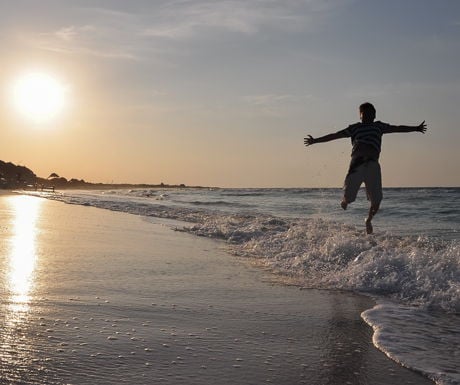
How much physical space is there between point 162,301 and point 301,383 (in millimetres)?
2209

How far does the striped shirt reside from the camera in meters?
8.40


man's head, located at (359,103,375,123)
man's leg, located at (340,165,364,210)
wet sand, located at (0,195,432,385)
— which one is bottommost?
wet sand, located at (0,195,432,385)

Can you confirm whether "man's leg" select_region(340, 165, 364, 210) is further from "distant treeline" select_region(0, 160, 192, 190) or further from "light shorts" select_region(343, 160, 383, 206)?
"distant treeline" select_region(0, 160, 192, 190)

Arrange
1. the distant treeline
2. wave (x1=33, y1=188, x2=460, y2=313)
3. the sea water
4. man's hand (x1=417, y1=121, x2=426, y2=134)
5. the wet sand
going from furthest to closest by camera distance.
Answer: the distant treeline
man's hand (x1=417, y1=121, x2=426, y2=134)
wave (x1=33, y1=188, x2=460, y2=313)
the sea water
the wet sand

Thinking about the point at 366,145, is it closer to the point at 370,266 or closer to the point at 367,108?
the point at 367,108

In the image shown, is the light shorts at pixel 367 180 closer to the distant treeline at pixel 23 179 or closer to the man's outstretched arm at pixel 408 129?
the man's outstretched arm at pixel 408 129

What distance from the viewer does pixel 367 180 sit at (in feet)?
28.5

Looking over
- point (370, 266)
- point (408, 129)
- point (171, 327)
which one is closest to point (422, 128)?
point (408, 129)

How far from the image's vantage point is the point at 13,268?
20.4ft

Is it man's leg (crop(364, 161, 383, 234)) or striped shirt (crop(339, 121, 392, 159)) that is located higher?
striped shirt (crop(339, 121, 392, 159))

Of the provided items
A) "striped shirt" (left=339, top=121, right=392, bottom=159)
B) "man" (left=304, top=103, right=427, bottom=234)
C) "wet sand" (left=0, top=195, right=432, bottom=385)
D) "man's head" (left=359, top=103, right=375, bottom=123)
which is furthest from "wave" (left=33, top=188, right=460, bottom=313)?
"man's head" (left=359, top=103, right=375, bottom=123)

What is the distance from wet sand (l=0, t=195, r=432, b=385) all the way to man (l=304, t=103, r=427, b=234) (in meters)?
2.56

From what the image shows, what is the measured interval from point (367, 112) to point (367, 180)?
107 centimetres

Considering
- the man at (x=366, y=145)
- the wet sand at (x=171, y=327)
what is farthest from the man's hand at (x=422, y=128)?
the wet sand at (x=171, y=327)
